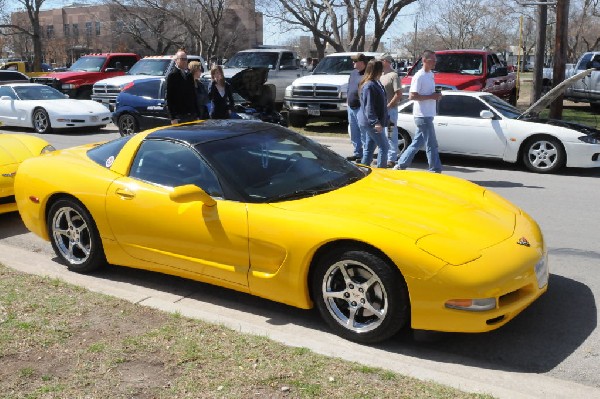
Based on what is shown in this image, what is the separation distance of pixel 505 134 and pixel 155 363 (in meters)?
8.10

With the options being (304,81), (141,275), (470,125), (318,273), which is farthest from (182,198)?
(304,81)

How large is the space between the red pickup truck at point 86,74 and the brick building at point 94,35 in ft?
69.8

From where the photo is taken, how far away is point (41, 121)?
54.1 feet

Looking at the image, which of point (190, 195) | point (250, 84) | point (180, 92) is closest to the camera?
point (190, 195)

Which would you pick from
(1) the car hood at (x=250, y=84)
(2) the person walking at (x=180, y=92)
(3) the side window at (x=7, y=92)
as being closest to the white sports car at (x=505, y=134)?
(1) the car hood at (x=250, y=84)

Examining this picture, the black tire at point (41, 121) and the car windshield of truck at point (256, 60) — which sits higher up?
the car windshield of truck at point (256, 60)

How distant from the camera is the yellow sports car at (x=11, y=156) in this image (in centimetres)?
719

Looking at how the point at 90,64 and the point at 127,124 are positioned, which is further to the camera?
the point at 90,64

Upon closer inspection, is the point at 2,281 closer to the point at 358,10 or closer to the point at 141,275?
the point at 141,275

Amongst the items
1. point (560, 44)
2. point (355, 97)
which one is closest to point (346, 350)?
point (355, 97)

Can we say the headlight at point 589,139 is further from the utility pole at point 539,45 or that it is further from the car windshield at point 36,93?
the car windshield at point 36,93

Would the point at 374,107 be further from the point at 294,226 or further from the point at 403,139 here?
the point at 294,226

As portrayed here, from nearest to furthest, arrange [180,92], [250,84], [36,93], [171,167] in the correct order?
[171,167], [180,92], [250,84], [36,93]

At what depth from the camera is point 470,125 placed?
10.7 meters
